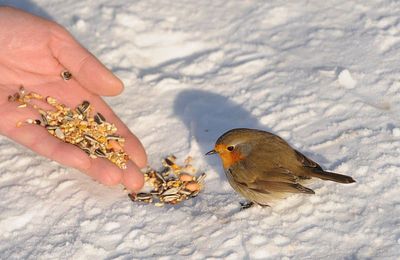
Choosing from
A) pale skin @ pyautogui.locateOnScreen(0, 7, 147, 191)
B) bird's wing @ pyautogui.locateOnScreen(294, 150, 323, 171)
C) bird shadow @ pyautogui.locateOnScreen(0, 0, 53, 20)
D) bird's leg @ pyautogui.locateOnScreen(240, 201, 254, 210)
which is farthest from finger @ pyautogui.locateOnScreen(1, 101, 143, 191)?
bird shadow @ pyautogui.locateOnScreen(0, 0, 53, 20)

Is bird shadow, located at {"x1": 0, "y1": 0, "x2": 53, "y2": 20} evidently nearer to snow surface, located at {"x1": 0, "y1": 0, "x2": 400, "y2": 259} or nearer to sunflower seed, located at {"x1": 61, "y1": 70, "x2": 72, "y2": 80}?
snow surface, located at {"x1": 0, "y1": 0, "x2": 400, "y2": 259}

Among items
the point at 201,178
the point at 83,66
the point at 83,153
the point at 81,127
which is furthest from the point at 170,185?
the point at 83,66

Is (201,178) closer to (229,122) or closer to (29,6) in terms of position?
(229,122)

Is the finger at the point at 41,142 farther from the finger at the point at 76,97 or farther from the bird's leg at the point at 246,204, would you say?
the bird's leg at the point at 246,204

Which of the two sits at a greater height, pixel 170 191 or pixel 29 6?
pixel 29 6

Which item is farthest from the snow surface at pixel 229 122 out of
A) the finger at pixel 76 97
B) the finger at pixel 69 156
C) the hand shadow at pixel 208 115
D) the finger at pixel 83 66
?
the finger at pixel 83 66

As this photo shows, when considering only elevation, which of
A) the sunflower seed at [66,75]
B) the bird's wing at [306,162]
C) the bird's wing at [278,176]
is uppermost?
the sunflower seed at [66,75]

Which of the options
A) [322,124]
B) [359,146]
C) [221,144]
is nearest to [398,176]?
[359,146]
